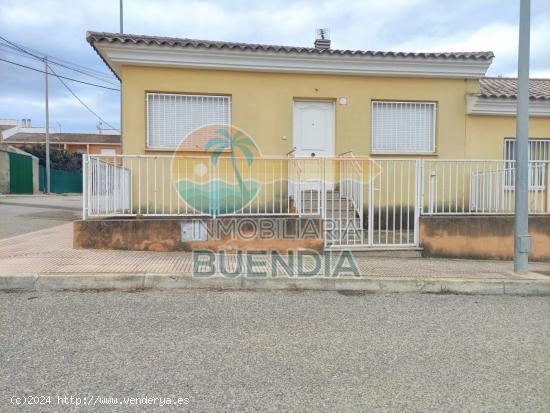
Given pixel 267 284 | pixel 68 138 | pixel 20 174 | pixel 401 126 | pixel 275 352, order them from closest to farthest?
pixel 275 352, pixel 267 284, pixel 401 126, pixel 20 174, pixel 68 138

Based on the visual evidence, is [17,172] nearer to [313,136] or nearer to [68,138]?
[68,138]

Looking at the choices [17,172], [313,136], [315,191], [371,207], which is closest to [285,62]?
[313,136]

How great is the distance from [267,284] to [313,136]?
188 inches

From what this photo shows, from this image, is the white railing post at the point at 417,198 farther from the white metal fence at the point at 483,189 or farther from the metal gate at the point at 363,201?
the white metal fence at the point at 483,189

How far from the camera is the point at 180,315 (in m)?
4.63

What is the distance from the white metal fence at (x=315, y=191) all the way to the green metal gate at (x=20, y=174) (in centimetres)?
2188

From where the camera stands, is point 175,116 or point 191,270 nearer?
point 191,270

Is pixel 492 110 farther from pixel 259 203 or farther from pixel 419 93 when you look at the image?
pixel 259 203

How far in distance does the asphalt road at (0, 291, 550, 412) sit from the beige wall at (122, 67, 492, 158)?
15.6 feet

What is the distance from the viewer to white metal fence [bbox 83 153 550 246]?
24.8 ft

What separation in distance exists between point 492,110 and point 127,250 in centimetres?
858

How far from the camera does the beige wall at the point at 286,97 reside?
347 inches

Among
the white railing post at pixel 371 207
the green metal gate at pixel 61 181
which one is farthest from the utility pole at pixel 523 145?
the green metal gate at pixel 61 181

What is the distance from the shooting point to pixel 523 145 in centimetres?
655
